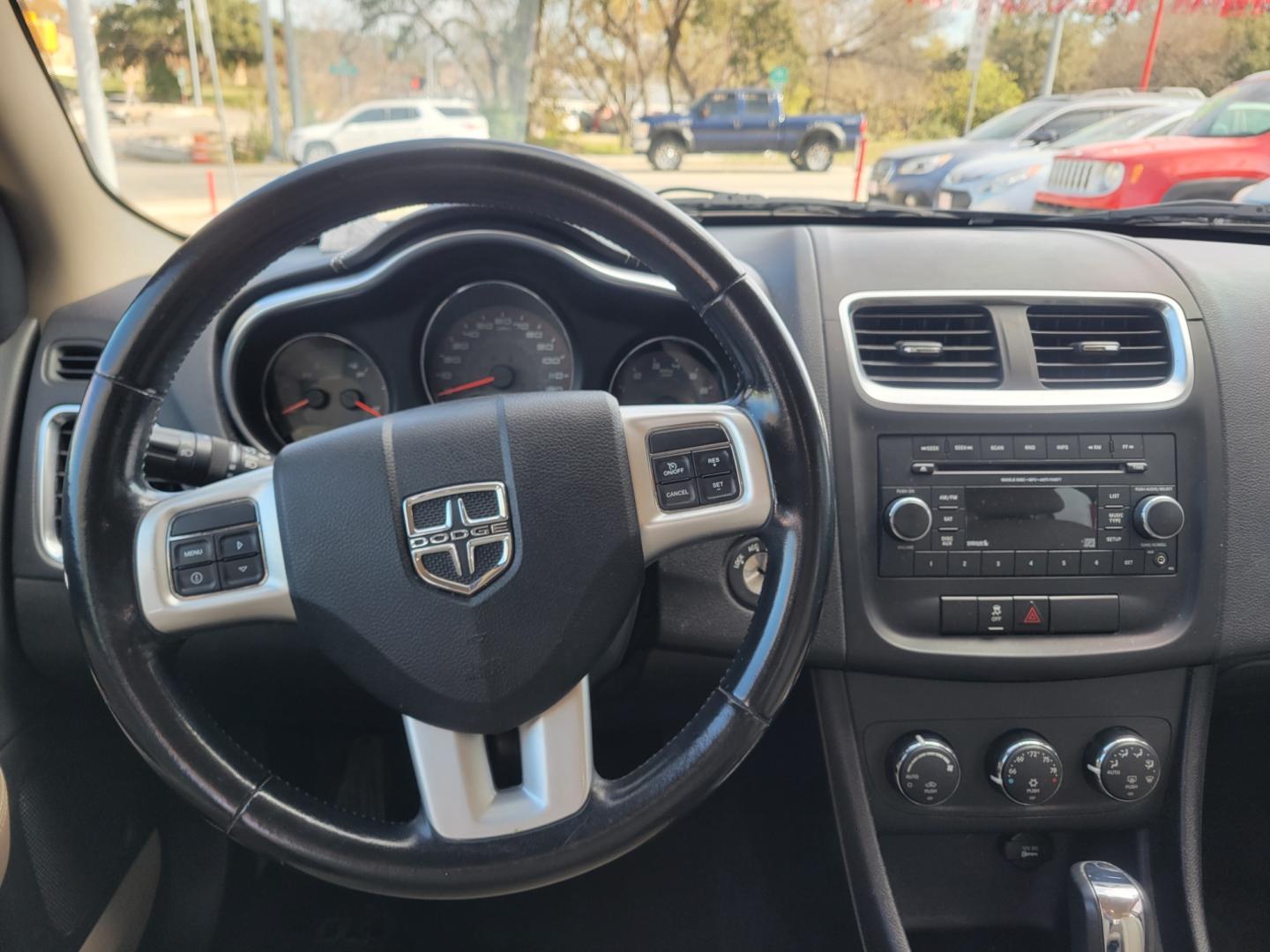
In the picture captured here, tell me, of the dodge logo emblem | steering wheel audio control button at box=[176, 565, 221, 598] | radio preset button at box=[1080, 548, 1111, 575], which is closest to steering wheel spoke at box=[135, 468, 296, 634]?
steering wheel audio control button at box=[176, 565, 221, 598]

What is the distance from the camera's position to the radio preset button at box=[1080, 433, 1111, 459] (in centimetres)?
140

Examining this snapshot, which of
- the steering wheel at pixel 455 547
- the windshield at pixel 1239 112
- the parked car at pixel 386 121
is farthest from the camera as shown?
the windshield at pixel 1239 112

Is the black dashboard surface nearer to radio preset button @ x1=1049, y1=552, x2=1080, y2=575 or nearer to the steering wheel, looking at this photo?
radio preset button @ x1=1049, y1=552, x2=1080, y2=575

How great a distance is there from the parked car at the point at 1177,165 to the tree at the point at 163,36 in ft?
5.07

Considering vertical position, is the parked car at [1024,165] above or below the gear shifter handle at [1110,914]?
above

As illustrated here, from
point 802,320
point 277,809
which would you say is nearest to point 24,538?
point 277,809

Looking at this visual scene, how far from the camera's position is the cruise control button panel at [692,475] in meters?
1.05

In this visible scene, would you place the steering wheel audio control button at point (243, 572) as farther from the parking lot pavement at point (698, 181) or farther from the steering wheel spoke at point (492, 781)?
the parking lot pavement at point (698, 181)

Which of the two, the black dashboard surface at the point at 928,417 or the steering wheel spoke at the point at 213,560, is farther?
the black dashboard surface at the point at 928,417

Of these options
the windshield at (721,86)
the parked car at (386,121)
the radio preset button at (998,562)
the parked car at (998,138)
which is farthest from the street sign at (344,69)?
the radio preset button at (998,562)

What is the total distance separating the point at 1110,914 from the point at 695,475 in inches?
38.2

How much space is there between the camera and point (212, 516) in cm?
101

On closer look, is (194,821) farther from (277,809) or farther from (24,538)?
(277,809)

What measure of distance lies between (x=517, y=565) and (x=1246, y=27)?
1.55 meters
